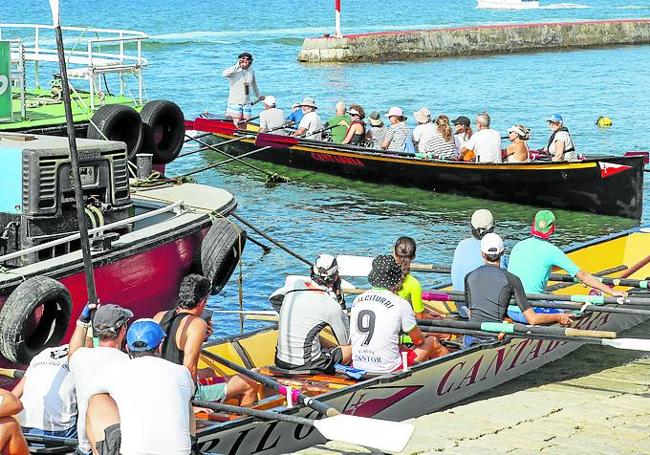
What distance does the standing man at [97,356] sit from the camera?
7.88 metres

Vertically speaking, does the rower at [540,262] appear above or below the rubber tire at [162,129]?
below

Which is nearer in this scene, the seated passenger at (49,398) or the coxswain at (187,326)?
the seated passenger at (49,398)

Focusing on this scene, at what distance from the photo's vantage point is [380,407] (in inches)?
414

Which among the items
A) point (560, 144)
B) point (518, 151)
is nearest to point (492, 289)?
point (560, 144)

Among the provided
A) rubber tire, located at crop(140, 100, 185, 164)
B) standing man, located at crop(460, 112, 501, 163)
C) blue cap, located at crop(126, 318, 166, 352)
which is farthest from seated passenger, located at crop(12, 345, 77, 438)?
standing man, located at crop(460, 112, 501, 163)

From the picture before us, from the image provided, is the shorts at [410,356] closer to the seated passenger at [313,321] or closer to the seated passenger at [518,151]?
the seated passenger at [313,321]

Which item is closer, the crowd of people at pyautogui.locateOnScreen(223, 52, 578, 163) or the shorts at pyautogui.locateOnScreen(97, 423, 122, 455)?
the shorts at pyautogui.locateOnScreen(97, 423, 122, 455)

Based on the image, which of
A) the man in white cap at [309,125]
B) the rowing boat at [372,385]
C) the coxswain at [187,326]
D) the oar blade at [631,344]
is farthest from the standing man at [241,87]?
the coxswain at [187,326]

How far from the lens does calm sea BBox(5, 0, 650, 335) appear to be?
20.5m

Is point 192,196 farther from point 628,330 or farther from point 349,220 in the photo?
point 349,220

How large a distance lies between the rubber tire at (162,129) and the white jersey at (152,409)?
9.07 m

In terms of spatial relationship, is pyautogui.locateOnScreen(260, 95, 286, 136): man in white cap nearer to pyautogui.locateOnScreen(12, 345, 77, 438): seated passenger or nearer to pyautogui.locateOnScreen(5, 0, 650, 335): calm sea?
pyautogui.locateOnScreen(5, 0, 650, 335): calm sea

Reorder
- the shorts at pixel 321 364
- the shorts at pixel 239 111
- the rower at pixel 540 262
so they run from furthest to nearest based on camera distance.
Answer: the shorts at pixel 239 111 → the rower at pixel 540 262 → the shorts at pixel 321 364

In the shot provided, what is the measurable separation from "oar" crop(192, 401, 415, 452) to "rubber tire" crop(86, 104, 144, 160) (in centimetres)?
651
